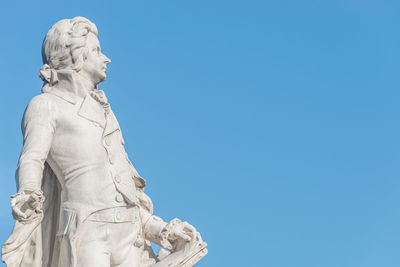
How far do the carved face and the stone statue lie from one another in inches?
0.5

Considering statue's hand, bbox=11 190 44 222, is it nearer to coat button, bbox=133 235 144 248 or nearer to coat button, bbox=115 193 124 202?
coat button, bbox=115 193 124 202

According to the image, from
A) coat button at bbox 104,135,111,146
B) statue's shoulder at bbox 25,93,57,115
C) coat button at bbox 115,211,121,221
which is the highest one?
statue's shoulder at bbox 25,93,57,115

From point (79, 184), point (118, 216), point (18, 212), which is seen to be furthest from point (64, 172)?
point (18, 212)

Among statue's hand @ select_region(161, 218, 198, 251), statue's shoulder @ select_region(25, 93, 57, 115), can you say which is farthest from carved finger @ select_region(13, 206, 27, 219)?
statue's hand @ select_region(161, 218, 198, 251)

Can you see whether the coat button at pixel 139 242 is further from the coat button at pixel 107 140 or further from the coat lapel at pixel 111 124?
the coat lapel at pixel 111 124

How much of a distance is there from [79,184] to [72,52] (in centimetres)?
176

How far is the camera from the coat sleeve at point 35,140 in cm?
869

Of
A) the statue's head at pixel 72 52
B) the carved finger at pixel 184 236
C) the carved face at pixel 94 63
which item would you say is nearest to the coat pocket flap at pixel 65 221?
the carved finger at pixel 184 236

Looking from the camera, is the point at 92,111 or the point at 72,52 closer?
the point at 92,111

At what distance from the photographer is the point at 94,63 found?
9938 millimetres

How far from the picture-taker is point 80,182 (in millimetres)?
9148

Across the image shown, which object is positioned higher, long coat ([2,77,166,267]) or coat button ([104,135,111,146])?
coat button ([104,135,111,146])

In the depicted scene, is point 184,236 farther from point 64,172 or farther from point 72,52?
point 72,52

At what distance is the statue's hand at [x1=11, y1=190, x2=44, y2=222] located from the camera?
27.1 ft
